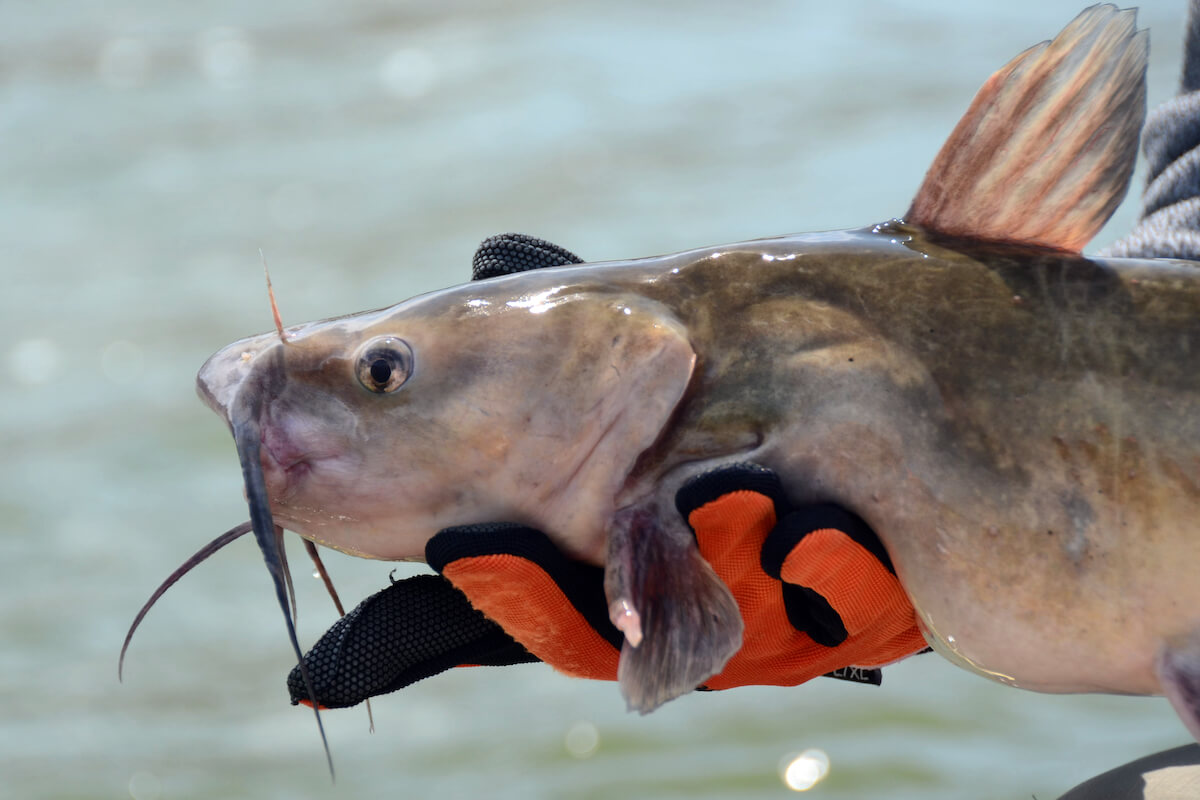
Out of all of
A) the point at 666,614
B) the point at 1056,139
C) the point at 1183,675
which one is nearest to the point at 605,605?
the point at 666,614

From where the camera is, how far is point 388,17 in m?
8.72

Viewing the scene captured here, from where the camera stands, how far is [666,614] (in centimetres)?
138

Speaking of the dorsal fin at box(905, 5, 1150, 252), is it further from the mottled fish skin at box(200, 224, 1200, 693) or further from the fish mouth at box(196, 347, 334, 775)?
the fish mouth at box(196, 347, 334, 775)

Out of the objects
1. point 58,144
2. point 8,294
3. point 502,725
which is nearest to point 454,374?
point 502,725

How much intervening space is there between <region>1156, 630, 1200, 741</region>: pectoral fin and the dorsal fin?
1.53ft

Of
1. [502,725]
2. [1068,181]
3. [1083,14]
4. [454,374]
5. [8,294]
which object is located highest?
[1083,14]

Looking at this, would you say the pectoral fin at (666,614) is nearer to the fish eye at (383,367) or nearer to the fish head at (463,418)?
the fish head at (463,418)

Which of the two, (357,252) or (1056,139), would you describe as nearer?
(1056,139)

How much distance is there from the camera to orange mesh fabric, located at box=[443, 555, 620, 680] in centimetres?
147

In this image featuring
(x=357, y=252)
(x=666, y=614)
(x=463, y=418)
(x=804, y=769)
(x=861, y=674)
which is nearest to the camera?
(x=666, y=614)

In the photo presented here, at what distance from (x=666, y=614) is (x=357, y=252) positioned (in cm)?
524

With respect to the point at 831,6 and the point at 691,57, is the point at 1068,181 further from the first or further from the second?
the point at 831,6

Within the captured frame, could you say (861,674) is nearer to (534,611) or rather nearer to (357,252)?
(534,611)

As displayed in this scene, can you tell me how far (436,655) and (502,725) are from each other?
2.56 metres
